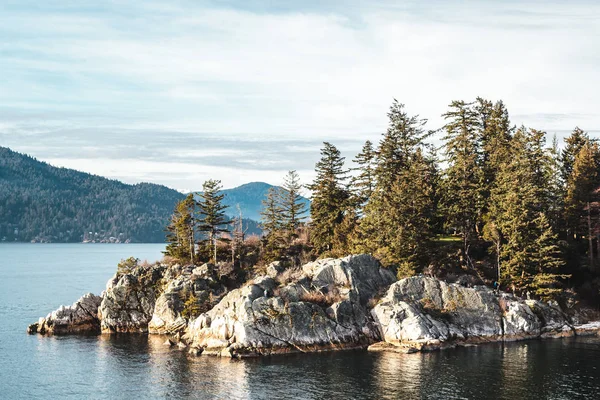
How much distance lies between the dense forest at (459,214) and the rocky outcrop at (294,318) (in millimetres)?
9217

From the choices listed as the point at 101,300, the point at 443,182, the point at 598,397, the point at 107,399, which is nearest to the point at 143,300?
the point at 101,300

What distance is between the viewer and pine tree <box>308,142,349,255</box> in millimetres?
86875

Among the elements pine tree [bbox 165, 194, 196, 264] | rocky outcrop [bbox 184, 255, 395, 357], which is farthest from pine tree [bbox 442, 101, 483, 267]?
pine tree [bbox 165, 194, 196, 264]

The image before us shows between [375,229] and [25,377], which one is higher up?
Result: [375,229]

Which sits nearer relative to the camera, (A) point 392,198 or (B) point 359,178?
(A) point 392,198

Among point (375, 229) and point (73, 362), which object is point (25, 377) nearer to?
point (73, 362)

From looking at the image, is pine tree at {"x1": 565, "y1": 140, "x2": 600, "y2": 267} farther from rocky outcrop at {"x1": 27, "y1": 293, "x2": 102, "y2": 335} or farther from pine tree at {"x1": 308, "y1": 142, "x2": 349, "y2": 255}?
rocky outcrop at {"x1": 27, "y1": 293, "x2": 102, "y2": 335}

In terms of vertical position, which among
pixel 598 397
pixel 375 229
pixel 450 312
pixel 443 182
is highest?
pixel 443 182

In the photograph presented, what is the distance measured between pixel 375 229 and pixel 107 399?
44.2 m

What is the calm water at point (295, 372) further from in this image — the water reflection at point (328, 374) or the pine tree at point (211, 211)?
the pine tree at point (211, 211)

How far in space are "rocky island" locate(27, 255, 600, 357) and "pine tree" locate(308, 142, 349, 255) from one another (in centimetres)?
1270

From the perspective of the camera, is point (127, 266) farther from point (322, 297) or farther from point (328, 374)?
point (328, 374)

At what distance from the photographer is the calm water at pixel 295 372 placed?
1868 inches

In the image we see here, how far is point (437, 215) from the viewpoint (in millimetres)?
82375
